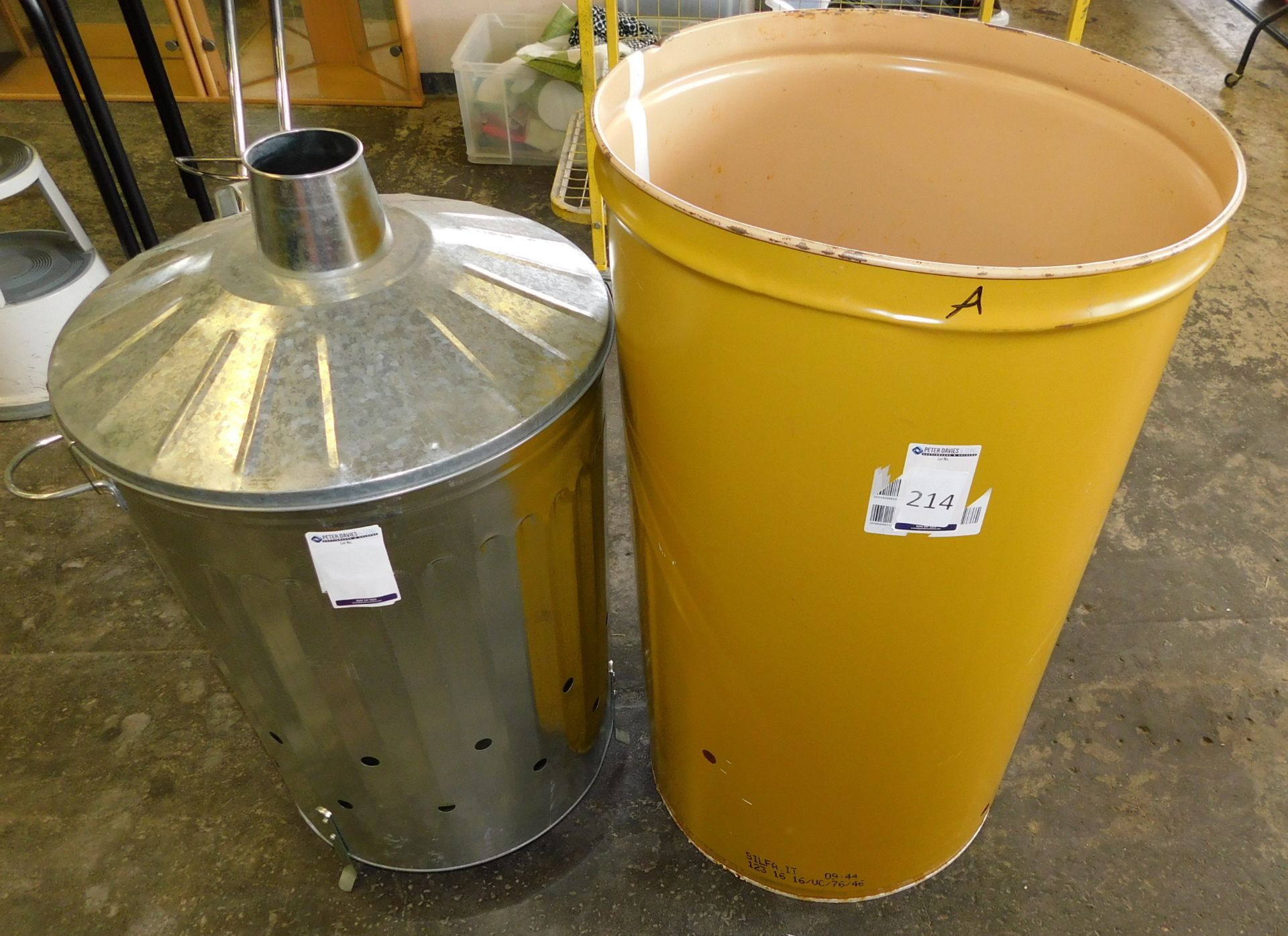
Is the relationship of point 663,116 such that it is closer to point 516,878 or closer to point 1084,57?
point 1084,57

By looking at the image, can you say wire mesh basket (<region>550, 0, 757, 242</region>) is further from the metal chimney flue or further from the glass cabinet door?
the glass cabinet door

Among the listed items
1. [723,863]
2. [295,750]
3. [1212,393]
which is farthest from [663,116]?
[1212,393]

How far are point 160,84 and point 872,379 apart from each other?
2.23 metres

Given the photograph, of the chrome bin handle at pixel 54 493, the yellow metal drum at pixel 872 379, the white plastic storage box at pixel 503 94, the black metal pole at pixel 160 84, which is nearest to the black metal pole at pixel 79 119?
the black metal pole at pixel 160 84

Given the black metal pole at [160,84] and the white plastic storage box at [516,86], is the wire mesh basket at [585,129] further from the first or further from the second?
the black metal pole at [160,84]

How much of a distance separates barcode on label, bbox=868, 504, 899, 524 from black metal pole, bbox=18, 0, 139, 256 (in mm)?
2133

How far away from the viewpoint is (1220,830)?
1468mm

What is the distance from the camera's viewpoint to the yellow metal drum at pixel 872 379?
0.75 metres

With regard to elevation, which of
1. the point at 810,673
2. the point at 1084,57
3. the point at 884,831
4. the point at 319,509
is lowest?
the point at 884,831

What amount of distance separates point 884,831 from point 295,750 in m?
0.80

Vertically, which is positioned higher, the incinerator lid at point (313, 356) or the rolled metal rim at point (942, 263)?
the rolled metal rim at point (942, 263)

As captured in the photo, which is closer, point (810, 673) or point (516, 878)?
point (810, 673)

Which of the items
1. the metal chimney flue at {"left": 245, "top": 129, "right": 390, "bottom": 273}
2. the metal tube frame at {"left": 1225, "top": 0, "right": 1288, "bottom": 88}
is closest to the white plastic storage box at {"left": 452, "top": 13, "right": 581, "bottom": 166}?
the metal chimney flue at {"left": 245, "top": 129, "right": 390, "bottom": 273}

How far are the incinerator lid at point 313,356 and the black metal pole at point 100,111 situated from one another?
4.73 feet
